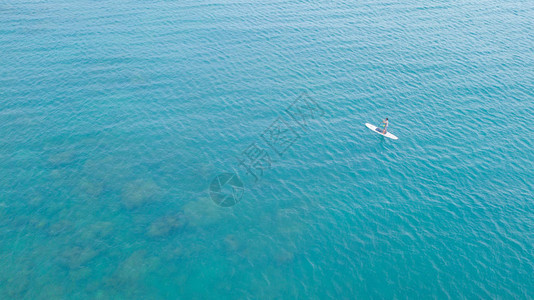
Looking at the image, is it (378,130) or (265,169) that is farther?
(378,130)

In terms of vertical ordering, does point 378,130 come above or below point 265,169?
above

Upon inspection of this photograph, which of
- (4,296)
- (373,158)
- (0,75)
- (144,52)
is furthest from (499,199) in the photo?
(0,75)

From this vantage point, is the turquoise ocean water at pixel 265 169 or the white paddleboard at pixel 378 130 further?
the white paddleboard at pixel 378 130

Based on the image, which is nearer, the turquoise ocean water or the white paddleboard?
the turquoise ocean water

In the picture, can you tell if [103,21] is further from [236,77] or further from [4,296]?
[4,296]

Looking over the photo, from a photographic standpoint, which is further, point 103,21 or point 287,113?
point 103,21

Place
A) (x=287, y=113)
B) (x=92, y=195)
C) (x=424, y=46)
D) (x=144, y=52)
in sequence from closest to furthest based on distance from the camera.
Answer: (x=92, y=195) → (x=287, y=113) → (x=144, y=52) → (x=424, y=46)

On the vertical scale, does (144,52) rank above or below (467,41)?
below

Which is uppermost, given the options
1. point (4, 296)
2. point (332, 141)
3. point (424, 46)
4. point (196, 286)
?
point (424, 46)
